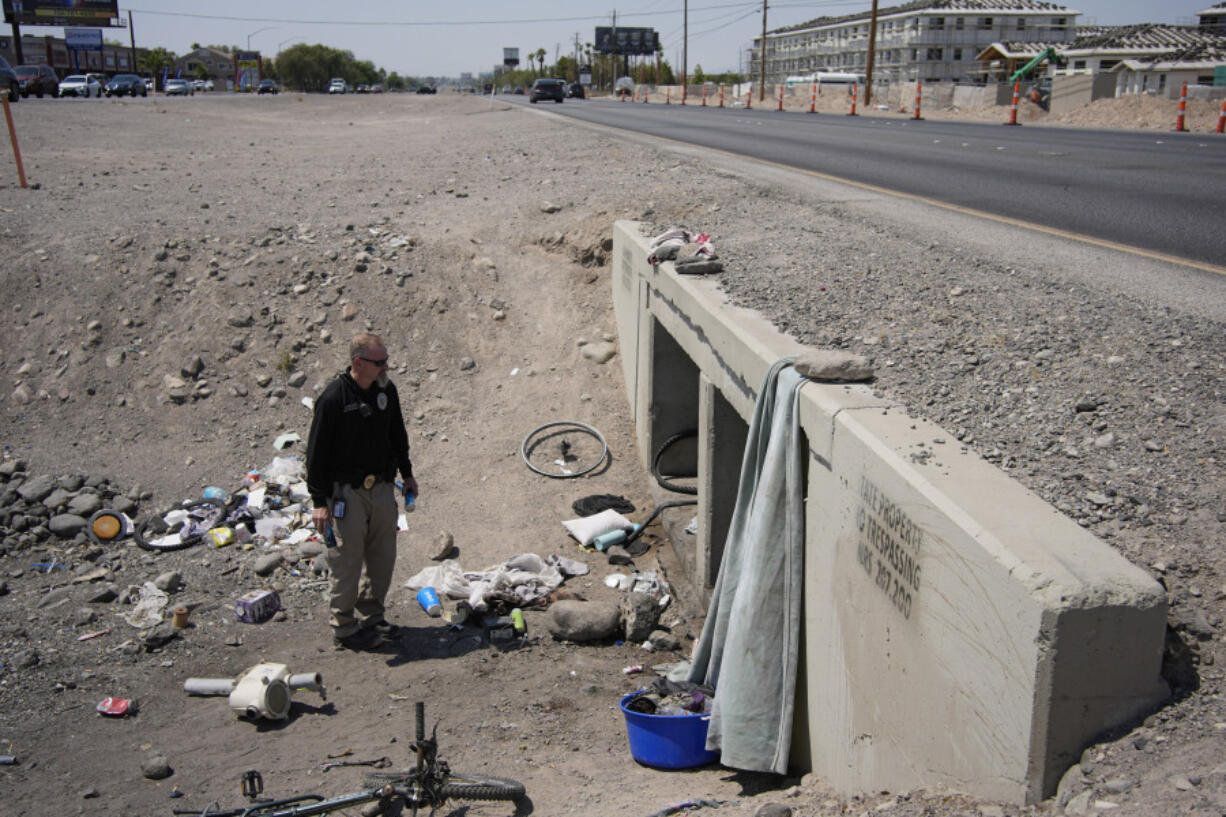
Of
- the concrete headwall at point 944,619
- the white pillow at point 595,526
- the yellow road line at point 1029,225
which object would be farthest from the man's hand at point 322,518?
the yellow road line at point 1029,225

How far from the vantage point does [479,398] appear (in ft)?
32.1

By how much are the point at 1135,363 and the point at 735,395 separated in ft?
6.56

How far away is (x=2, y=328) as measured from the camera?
1059 cm

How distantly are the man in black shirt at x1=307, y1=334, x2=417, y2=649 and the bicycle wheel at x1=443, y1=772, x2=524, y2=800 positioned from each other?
193 centimetres

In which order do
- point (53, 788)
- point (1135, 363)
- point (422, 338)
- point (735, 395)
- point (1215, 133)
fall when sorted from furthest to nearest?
point (1215, 133), point (422, 338), point (735, 395), point (53, 788), point (1135, 363)

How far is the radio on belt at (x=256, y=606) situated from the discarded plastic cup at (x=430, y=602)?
103 cm

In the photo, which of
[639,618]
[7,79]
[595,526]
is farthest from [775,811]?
[7,79]

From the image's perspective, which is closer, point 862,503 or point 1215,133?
point 862,503

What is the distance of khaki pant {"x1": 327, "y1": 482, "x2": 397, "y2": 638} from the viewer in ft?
18.9

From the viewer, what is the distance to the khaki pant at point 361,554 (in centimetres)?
576

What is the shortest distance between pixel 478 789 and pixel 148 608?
3757 mm

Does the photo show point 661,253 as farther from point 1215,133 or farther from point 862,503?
point 1215,133

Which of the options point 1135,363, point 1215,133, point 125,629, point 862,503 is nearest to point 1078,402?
point 1135,363

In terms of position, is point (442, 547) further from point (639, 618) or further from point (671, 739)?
point (671, 739)
